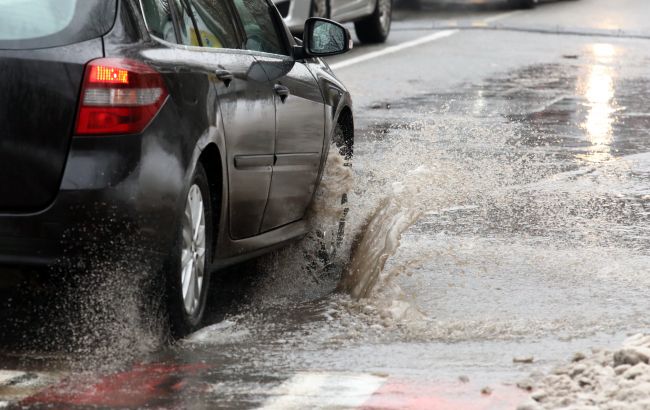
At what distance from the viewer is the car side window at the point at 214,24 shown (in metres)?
6.82

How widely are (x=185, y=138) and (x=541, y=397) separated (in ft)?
5.29

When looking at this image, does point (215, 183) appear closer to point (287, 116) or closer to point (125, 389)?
point (287, 116)

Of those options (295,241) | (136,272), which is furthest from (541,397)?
(295,241)

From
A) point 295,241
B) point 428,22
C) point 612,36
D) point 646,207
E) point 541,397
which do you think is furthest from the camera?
point 428,22

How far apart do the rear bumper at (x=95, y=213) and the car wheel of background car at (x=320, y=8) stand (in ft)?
41.9

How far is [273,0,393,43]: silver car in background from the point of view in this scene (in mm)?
18438

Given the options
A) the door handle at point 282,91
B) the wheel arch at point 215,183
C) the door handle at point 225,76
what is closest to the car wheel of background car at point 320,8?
the door handle at point 282,91

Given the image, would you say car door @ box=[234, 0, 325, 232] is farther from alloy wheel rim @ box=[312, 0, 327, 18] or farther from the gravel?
alloy wheel rim @ box=[312, 0, 327, 18]

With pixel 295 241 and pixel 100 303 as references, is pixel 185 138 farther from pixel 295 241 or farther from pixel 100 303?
pixel 295 241

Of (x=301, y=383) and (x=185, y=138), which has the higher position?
(x=185, y=138)

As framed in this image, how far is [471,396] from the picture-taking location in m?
5.50

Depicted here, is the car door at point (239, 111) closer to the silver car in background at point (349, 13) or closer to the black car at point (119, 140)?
the black car at point (119, 140)

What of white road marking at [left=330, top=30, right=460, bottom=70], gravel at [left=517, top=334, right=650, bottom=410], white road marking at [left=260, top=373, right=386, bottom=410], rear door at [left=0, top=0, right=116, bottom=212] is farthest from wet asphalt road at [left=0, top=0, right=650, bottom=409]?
white road marking at [left=330, top=30, right=460, bottom=70]

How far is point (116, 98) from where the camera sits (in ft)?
19.0
